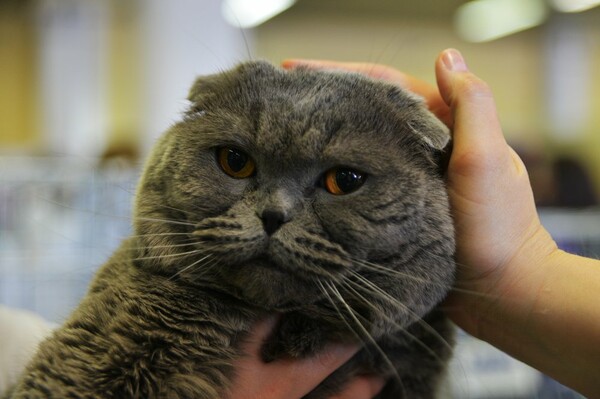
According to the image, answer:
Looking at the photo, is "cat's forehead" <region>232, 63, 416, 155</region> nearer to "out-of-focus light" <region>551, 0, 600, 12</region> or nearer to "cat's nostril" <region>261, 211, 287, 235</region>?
"cat's nostril" <region>261, 211, 287, 235</region>

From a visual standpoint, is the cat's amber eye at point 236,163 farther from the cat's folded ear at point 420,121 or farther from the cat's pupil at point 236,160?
the cat's folded ear at point 420,121

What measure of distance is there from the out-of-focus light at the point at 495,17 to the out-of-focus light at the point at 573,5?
0.42ft

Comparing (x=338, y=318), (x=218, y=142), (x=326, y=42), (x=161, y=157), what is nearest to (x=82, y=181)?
(x=161, y=157)

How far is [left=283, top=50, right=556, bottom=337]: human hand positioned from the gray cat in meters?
0.04

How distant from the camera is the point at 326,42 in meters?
4.94

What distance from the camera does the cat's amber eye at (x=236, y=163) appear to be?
826mm

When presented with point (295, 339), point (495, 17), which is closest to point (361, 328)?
point (295, 339)

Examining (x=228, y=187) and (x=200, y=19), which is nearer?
(x=228, y=187)

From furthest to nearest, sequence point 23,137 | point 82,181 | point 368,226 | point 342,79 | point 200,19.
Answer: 1. point 23,137
2. point 200,19
3. point 82,181
4. point 342,79
5. point 368,226

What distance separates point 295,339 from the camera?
32.4 inches

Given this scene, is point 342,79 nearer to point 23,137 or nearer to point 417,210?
point 417,210

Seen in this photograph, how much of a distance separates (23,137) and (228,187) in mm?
5366

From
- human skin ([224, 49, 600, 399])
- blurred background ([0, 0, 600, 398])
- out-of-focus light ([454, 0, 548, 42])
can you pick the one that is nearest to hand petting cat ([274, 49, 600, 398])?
human skin ([224, 49, 600, 399])

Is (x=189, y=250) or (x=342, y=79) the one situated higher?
(x=342, y=79)
